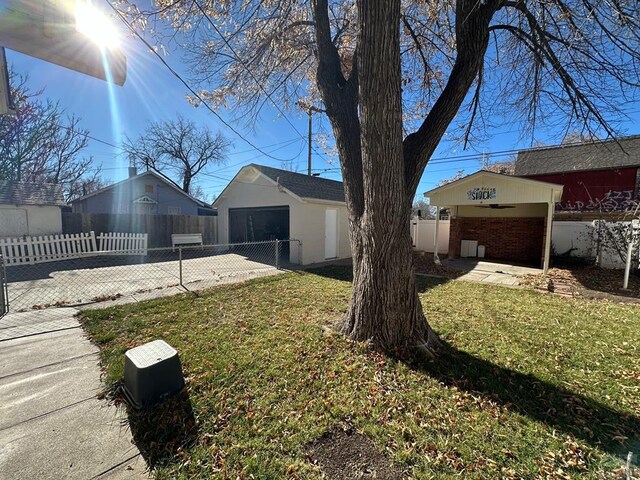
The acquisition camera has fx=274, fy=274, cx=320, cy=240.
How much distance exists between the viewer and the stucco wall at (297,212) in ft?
34.3

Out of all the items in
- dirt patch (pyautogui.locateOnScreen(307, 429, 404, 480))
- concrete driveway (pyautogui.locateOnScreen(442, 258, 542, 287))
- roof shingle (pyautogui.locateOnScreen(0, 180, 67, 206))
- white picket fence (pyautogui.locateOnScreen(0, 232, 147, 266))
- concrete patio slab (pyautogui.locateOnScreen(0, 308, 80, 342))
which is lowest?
concrete driveway (pyautogui.locateOnScreen(442, 258, 542, 287))

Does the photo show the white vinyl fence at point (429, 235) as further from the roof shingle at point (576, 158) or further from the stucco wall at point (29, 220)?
the stucco wall at point (29, 220)

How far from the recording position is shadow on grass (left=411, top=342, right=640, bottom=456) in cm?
215

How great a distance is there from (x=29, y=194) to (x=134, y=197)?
5763mm

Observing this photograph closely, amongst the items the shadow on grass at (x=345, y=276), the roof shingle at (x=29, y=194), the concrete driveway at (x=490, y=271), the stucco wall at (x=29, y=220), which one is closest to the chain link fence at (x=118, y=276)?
the shadow on grass at (x=345, y=276)

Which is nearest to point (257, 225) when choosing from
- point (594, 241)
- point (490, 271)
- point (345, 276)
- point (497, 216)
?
point (345, 276)

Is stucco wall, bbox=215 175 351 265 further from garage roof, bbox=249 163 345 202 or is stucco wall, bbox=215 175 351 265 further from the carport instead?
the carport

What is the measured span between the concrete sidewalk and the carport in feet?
35.6

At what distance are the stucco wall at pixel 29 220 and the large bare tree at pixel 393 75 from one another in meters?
10.8

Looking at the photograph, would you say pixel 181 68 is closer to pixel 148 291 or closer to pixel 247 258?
pixel 148 291

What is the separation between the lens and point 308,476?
1771 mm

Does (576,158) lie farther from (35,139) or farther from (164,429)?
(35,139)

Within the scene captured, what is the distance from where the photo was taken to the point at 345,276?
8.18 metres

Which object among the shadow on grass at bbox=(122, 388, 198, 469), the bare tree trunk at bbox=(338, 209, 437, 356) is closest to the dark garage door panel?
the bare tree trunk at bbox=(338, 209, 437, 356)
